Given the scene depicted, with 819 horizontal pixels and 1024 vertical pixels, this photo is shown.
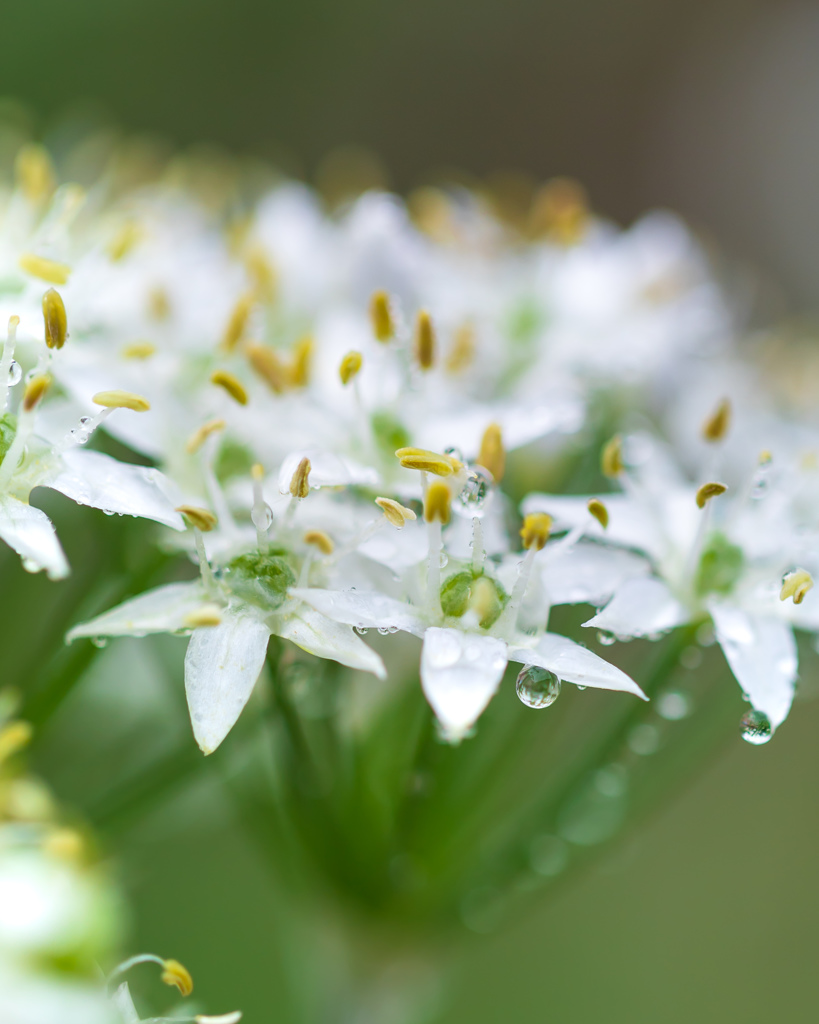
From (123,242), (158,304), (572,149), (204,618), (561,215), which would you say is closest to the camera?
(204,618)

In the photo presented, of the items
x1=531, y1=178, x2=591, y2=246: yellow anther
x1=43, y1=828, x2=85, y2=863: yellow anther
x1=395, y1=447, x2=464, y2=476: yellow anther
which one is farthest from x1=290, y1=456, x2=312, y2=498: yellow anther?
x1=531, y1=178, x2=591, y2=246: yellow anther

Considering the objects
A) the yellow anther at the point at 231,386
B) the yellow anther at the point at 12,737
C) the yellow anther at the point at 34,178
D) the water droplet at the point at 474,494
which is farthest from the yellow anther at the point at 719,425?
the yellow anther at the point at 34,178

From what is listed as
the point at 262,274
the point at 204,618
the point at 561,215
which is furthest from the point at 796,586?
the point at 561,215

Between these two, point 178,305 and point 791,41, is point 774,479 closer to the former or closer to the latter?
point 178,305

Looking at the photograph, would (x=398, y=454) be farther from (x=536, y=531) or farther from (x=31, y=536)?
(x=31, y=536)

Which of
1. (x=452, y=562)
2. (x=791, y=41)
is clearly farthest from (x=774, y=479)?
(x=791, y=41)

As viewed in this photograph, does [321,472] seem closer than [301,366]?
Yes

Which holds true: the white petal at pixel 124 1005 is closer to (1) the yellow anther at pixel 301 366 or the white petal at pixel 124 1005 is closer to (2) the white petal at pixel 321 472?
(2) the white petal at pixel 321 472
